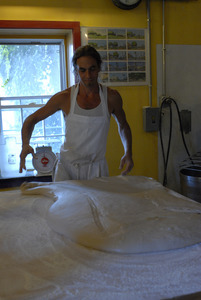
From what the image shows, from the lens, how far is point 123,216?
39.7 inches

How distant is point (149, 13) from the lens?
2580 mm

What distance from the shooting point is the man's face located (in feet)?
5.40

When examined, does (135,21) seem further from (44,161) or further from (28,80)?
(44,161)

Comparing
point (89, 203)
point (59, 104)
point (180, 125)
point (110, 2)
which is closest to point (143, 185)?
point (89, 203)

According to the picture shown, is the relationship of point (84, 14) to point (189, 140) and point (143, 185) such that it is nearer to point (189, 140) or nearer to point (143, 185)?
point (189, 140)

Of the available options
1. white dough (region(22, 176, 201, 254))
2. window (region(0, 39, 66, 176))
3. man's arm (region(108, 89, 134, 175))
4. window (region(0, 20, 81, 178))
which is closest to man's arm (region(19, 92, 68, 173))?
man's arm (region(108, 89, 134, 175))

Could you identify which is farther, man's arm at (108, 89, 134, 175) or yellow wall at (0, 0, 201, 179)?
yellow wall at (0, 0, 201, 179)

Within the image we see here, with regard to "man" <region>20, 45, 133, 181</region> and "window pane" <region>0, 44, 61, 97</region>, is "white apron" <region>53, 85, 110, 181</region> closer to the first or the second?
"man" <region>20, 45, 133, 181</region>

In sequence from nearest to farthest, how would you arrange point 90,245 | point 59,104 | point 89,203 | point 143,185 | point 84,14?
point 90,245
point 89,203
point 143,185
point 59,104
point 84,14

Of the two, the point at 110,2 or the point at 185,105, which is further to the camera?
the point at 185,105

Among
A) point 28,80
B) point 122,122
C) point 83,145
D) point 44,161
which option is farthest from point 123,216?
point 28,80

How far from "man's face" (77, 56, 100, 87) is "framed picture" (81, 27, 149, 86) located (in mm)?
891

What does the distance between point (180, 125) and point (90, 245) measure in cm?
212

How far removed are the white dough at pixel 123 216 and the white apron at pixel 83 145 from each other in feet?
1.10
